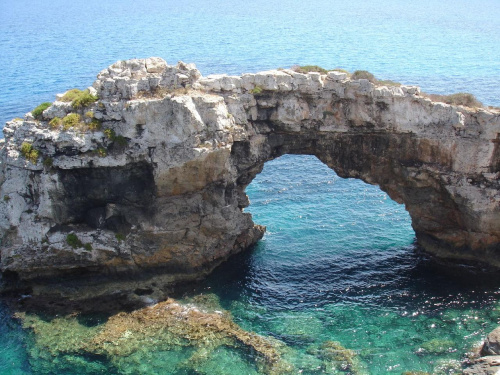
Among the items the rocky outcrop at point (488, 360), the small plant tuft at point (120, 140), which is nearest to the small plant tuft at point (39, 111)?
the small plant tuft at point (120, 140)

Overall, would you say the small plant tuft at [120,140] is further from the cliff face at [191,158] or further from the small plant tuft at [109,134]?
the small plant tuft at [109,134]

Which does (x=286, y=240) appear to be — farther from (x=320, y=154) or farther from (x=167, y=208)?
(x=167, y=208)

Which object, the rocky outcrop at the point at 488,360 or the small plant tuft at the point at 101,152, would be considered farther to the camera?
the small plant tuft at the point at 101,152

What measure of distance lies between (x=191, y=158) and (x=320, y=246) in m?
14.9

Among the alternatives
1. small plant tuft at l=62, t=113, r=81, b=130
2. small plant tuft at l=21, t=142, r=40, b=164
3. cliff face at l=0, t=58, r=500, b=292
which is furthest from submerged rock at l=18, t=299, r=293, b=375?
small plant tuft at l=62, t=113, r=81, b=130

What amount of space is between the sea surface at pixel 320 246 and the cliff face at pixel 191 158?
4.69m

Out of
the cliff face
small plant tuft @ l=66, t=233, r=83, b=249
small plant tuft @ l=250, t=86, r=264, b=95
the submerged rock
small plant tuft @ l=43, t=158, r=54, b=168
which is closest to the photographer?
the submerged rock

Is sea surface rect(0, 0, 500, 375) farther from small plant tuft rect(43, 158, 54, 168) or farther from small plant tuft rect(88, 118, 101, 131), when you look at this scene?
small plant tuft rect(88, 118, 101, 131)

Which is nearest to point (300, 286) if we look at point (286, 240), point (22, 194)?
point (286, 240)

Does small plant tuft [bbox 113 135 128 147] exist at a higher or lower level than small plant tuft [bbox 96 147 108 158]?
higher

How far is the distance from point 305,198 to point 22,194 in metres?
25.7

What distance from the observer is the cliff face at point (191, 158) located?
3572 centimetres

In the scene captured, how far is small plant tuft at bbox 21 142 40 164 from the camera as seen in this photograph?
36.3 meters

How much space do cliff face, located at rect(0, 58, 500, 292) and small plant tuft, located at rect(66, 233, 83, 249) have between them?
211 millimetres
